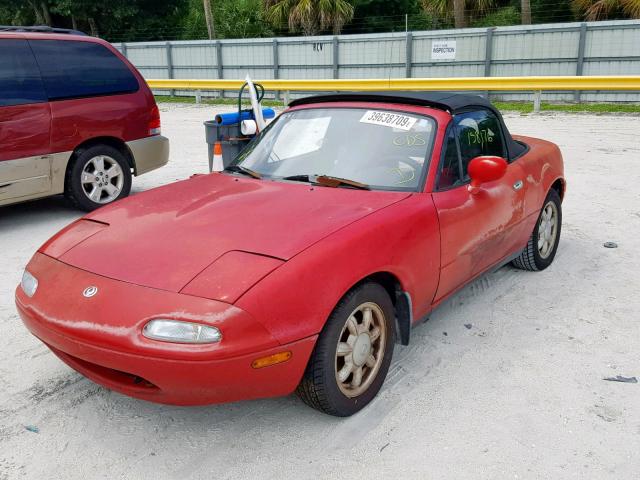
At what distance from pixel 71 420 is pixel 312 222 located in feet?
5.05

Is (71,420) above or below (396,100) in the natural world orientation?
below

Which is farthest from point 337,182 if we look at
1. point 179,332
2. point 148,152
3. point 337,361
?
point 148,152

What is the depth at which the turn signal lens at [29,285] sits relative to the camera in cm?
300

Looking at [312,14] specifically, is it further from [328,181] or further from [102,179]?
[328,181]

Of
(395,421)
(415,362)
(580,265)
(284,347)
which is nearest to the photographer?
(284,347)

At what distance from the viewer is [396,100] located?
3963 millimetres

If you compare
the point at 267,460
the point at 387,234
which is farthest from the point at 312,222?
the point at 267,460

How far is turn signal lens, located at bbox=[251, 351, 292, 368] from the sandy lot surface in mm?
493

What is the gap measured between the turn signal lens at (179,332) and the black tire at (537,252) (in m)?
3.13

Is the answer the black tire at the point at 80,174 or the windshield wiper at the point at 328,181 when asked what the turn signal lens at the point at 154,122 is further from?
the windshield wiper at the point at 328,181

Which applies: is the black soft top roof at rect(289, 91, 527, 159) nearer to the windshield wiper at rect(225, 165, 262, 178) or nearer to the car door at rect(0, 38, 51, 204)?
the windshield wiper at rect(225, 165, 262, 178)

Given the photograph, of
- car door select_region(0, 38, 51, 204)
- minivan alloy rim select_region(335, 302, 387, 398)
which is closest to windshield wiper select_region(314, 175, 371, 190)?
minivan alloy rim select_region(335, 302, 387, 398)

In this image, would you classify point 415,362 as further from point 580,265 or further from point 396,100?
point 580,265

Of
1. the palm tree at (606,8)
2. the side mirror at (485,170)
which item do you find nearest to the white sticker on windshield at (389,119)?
the side mirror at (485,170)
